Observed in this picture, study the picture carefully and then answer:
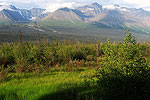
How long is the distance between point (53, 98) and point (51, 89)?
44cm

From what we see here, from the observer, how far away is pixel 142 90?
9.92 ft

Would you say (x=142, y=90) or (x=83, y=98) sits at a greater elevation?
(x=142, y=90)

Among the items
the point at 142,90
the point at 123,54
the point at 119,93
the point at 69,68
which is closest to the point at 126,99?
the point at 119,93

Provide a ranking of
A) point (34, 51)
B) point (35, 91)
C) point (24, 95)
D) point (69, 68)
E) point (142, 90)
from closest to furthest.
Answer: point (142, 90) → point (24, 95) → point (35, 91) → point (69, 68) → point (34, 51)

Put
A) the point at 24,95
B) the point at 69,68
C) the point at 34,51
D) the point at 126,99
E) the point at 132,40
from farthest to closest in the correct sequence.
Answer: the point at 34,51 < the point at 69,68 < the point at 132,40 < the point at 24,95 < the point at 126,99

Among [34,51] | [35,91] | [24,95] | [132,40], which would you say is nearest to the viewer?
[24,95]

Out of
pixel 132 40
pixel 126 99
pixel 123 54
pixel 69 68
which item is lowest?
pixel 69 68

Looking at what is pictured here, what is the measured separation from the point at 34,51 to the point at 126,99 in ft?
28.7

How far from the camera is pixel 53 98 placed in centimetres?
319

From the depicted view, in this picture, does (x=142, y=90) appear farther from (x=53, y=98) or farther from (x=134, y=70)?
(x=53, y=98)

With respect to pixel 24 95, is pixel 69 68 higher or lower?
lower

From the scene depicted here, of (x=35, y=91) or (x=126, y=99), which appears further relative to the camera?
(x=35, y=91)

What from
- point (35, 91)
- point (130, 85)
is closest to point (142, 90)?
point (130, 85)

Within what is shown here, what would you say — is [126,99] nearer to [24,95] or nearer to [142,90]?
[142,90]
